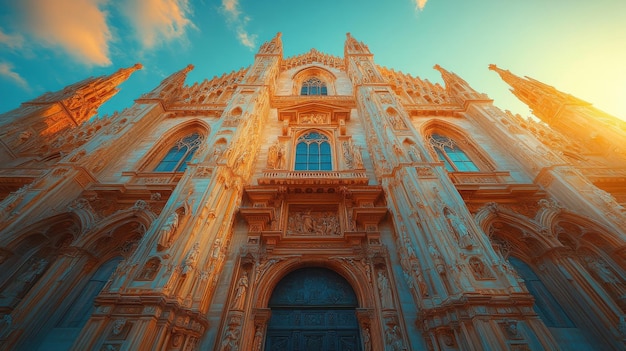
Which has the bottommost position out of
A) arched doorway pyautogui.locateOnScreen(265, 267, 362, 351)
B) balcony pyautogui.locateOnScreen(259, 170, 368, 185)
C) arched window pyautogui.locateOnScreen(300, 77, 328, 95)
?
arched doorway pyautogui.locateOnScreen(265, 267, 362, 351)

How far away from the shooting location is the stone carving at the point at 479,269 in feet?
19.9

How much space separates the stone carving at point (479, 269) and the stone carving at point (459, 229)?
0.36 metres

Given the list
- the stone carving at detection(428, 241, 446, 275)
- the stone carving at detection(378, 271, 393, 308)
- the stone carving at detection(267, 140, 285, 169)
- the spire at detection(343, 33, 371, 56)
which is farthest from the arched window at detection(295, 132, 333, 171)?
the spire at detection(343, 33, 371, 56)

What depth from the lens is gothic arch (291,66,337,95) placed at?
19.3 metres

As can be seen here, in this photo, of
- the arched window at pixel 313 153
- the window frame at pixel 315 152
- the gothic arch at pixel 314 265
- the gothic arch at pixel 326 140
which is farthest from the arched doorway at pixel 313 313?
the gothic arch at pixel 326 140

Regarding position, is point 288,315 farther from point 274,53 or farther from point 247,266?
point 274,53

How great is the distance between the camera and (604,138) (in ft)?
38.5

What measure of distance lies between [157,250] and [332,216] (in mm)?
5672

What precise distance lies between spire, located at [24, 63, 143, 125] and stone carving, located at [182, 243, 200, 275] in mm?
13738

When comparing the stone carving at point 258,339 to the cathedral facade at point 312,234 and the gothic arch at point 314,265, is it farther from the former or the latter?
the gothic arch at point 314,265

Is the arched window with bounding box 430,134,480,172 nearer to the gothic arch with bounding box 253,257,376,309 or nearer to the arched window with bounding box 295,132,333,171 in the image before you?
the arched window with bounding box 295,132,333,171

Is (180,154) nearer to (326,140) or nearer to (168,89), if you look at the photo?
(168,89)

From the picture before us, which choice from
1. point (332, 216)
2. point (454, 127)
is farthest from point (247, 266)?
point (454, 127)

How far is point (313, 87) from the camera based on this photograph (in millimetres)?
20172
